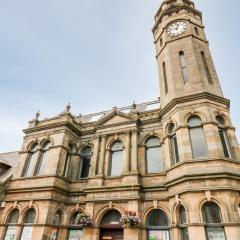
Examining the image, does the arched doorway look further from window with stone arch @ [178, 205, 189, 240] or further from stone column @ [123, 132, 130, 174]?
window with stone arch @ [178, 205, 189, 240]

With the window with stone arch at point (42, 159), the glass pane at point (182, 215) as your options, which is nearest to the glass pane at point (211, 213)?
the glass pane at point (182, 215)

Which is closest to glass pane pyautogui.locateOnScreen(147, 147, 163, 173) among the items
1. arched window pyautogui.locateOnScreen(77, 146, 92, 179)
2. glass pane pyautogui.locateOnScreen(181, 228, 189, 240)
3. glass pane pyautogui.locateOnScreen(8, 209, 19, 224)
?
glass pane pyautogui.locateOnScreen(181, 228, 189, 240)

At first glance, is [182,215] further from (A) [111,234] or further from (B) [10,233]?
(B) [10,233]

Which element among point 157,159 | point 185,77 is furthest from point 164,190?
point 185,77

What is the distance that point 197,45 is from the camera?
1725 cm

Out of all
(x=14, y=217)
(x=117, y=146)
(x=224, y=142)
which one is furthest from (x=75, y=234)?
(x=224, y=142)

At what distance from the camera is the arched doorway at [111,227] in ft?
45.3

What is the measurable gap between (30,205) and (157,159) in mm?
9244

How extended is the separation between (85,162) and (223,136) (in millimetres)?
10506

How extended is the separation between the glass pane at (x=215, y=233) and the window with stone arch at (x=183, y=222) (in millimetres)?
1277

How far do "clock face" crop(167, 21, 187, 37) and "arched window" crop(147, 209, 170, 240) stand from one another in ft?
44.9

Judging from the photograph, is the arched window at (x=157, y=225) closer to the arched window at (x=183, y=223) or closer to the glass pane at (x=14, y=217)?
the arched window at (x=183, y=223)

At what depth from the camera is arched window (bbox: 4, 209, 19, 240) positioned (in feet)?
49.2

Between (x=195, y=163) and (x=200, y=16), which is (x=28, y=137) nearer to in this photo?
(x=195, y=163)
